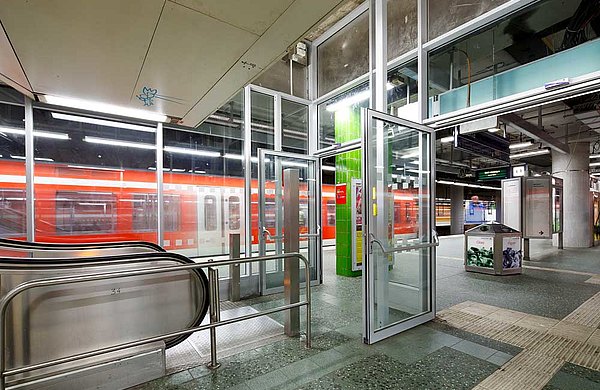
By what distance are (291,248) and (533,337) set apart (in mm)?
2575

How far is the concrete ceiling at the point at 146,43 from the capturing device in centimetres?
178

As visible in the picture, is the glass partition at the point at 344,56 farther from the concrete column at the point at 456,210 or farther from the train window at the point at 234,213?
the concrete column at the point at 456,210

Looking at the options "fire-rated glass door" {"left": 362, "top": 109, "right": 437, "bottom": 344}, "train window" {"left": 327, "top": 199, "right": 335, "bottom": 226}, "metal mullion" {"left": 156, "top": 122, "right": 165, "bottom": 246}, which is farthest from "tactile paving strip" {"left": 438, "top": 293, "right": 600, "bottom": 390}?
"train window" {"left": 327, "top": 199, "right": 335, "bottom": 226}

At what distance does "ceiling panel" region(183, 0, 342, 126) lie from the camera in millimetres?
1860

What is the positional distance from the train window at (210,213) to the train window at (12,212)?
218 centimetres

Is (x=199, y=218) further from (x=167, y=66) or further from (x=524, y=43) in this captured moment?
(x=524, y=43)

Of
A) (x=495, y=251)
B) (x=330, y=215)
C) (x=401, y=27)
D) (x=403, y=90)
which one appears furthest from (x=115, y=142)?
(x=330, y=215)

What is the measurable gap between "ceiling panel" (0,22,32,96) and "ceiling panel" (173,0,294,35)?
137 centimetres

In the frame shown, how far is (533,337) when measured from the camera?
9.77 feet

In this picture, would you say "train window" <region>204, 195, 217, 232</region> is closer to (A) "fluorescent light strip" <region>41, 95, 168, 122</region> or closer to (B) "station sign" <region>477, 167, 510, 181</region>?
(A) "fluorescent light strip" <region>41, 95, 168, 122</region>

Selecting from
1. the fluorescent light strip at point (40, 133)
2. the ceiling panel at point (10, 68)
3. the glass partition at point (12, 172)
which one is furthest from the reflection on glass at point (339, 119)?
the glass partition at point (12, 172)

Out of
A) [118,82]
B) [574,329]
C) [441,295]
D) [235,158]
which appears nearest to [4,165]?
[118,82]

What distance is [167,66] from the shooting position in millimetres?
2482

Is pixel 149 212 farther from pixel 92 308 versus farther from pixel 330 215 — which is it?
pixel 330 215
